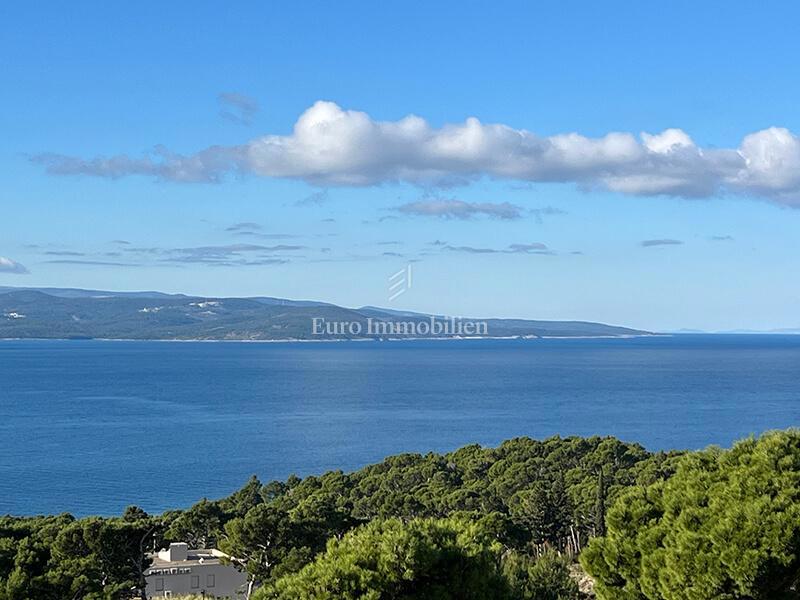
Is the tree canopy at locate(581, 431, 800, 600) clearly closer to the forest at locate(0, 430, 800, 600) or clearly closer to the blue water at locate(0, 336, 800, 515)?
the forest at locate(0, 430, 800, 600)

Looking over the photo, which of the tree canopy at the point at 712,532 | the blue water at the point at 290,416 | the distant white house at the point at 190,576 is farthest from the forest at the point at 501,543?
the blue water at the point at 290,416

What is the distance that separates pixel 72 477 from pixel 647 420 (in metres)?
52.2

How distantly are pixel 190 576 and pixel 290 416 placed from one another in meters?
61.2

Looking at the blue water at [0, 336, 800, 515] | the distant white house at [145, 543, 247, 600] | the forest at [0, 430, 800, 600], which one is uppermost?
the forest at [0, 430, 800, 600]

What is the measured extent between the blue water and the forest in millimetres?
25632

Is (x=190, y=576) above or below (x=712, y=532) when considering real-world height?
below

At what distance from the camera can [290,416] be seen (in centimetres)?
8506

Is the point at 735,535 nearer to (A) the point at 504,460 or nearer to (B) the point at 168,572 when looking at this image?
(B) the point at 168,572

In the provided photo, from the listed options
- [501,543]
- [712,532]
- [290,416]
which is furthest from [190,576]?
[290,416]

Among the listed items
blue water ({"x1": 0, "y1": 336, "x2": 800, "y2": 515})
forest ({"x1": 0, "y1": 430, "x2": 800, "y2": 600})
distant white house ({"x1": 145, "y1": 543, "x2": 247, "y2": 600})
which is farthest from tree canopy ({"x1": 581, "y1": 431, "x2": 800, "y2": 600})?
blue water ({"x1": 0, "y1": 336, "x2": 800, "y2": 515})

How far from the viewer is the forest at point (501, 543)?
9.55 meters

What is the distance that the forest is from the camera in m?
9.55

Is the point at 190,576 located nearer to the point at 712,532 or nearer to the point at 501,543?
the point at 501,543

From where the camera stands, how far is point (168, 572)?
23.6 metres
